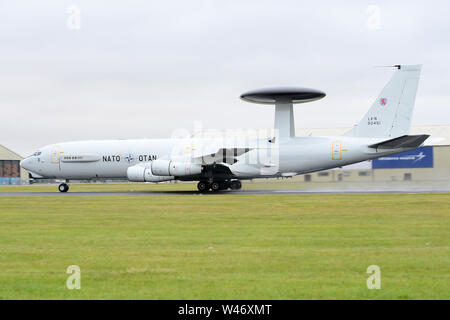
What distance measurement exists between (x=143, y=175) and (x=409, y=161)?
41.4 m

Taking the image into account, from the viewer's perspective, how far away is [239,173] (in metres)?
33.7

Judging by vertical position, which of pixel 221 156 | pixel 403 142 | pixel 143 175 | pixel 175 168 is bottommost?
pixel 143 175

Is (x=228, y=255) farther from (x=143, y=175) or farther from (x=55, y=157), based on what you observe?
(x=55, y=157)

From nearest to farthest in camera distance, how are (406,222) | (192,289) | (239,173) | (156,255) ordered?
(192,289), (156,255), (406,222), (239,173)

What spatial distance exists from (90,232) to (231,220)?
4.52m

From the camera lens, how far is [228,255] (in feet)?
29.5

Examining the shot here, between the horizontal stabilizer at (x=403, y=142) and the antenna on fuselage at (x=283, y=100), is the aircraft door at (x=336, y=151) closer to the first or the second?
the horizontal stabilizer at (x=403, y=142)

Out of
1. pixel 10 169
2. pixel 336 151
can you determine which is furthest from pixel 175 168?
pixel 10 169

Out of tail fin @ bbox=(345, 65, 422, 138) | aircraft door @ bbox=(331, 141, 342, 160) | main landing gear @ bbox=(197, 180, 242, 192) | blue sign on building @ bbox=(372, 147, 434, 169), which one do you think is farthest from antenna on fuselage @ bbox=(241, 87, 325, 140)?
blue sign on building @ bbox=(372, 147, 434, 169)

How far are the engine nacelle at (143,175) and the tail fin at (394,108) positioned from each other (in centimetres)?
1403

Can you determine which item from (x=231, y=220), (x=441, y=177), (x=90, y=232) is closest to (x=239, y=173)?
(x=231, y=220)

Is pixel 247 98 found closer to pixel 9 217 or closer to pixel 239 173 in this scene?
pixel 239 173

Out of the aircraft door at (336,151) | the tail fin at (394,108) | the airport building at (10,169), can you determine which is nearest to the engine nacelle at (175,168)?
the aircraft door at (336,151)

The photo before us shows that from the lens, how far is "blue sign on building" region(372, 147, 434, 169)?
207 feet
